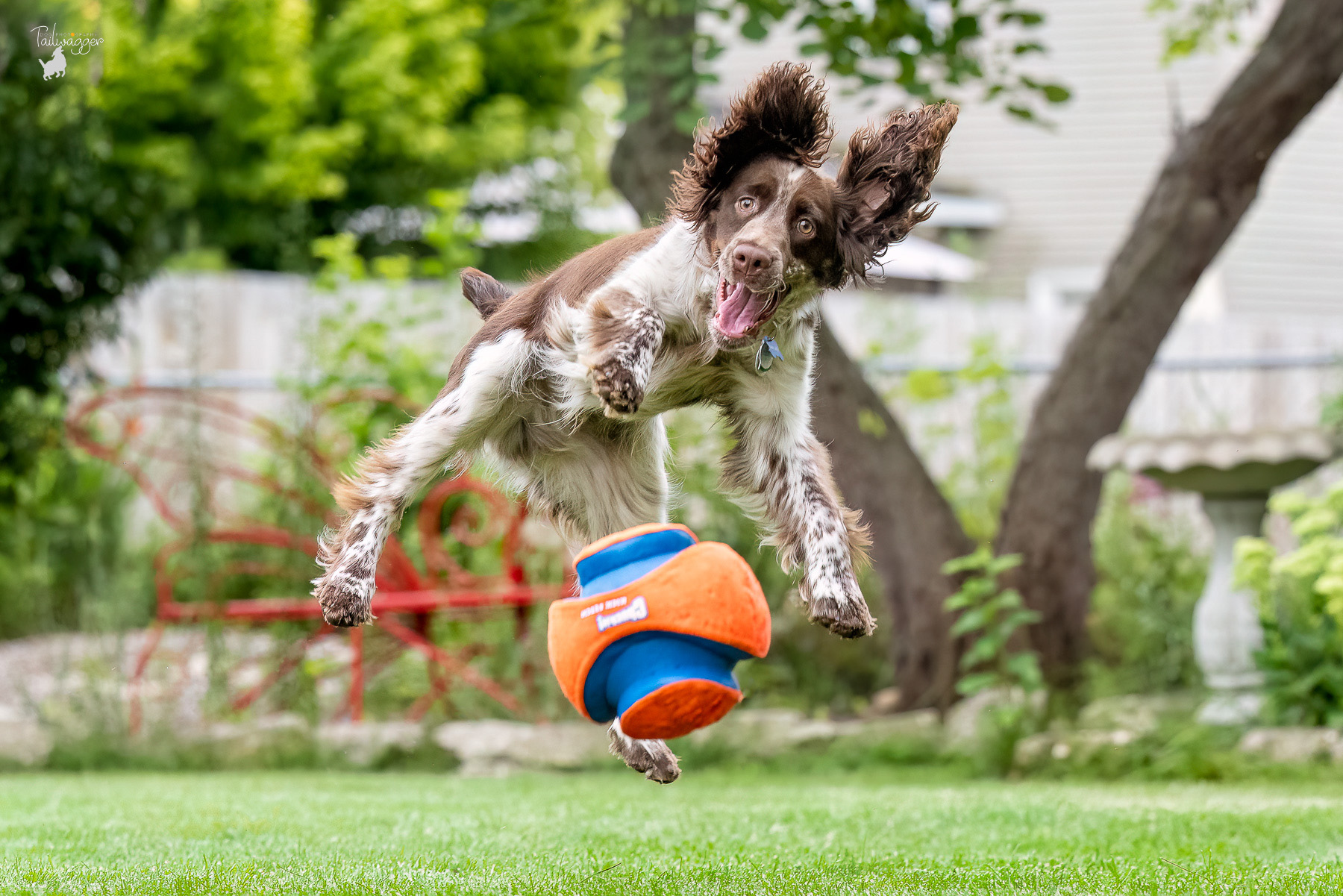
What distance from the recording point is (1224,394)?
31.9 ft

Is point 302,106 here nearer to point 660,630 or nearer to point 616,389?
point 616,389

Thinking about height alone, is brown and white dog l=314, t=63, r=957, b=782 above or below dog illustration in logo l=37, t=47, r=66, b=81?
below

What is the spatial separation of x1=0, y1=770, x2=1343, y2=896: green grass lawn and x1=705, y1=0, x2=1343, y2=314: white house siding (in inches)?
448

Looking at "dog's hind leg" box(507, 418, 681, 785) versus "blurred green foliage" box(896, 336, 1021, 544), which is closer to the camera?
"dog's hind leg" box(507, 418, 681, 785)

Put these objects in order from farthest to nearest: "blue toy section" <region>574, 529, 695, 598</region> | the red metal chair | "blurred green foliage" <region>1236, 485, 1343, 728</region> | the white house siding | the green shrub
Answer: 1. the white house siding
2. the red metal chair
3. the green shrub
4. "blurred green foliage" <region>1236, 485, 1343, 728</region>
5. "blue toy section" <region>574, 529, 695, 598</region>

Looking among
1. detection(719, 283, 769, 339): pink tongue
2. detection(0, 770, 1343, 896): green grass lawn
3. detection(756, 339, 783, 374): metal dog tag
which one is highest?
detection(719, 283, 769, 339): pink tongue

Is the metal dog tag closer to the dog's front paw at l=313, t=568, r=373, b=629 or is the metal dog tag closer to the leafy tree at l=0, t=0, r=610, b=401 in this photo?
the dog's front paw at l=313, t=568, r=373, b=629

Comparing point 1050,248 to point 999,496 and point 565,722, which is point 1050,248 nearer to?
point 999,496

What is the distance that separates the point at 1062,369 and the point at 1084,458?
465mm

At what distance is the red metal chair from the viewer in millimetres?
7090

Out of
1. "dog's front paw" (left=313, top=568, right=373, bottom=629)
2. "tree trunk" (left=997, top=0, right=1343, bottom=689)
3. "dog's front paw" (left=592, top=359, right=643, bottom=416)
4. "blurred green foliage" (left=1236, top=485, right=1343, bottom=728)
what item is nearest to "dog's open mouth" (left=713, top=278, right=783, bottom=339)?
"dog's front paw" (left=592, top=359, right=643, bottom=416)

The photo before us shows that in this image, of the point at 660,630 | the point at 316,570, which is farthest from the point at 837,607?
the point at 316,570

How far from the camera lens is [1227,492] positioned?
683 cm

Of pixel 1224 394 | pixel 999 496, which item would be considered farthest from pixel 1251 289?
pixel 999 496
